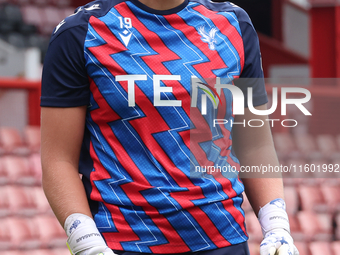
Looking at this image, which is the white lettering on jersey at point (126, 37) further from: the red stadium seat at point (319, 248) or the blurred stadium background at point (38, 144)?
the red stadium seat at point (319, 248)

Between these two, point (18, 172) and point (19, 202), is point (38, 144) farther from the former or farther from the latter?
point (19, 202)

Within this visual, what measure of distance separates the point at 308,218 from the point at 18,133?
2.51 metres

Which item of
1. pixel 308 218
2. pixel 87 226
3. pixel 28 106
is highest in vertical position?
pixel 87 226

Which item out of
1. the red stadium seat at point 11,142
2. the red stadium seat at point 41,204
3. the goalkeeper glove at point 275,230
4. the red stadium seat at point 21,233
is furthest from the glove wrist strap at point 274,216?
the red stadium seat at point 11,142

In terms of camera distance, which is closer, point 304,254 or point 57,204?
point 57,204

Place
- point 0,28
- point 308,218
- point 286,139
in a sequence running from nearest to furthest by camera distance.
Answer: point 308,218 → point 286,139 → point 0,28

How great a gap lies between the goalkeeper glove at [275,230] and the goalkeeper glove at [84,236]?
1.00ft

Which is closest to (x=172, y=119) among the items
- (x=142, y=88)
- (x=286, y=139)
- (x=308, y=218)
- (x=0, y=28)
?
(x=142, y=88)

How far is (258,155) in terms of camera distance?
1.02 meters

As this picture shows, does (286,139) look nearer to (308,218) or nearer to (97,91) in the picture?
(308,218)

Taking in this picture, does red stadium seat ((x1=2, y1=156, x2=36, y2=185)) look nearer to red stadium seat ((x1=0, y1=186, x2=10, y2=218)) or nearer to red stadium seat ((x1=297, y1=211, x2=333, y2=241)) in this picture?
red stadium seat ((x1=0, y1=186, x2=10, y2=218))

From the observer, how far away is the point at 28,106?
13.5ft

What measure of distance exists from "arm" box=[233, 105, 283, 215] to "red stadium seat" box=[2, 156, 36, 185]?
3.12 metres

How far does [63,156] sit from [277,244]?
0.44 m
